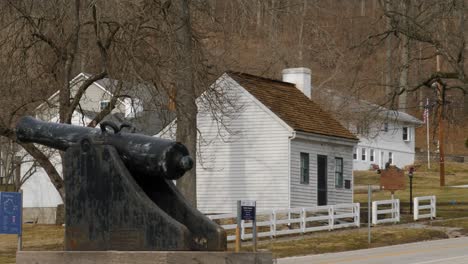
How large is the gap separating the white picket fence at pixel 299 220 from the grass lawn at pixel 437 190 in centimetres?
390

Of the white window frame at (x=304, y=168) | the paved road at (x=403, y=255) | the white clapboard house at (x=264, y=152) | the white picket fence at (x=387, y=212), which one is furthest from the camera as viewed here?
the white window frame at (x=304, y=168)

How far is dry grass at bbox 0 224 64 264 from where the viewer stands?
3075cm

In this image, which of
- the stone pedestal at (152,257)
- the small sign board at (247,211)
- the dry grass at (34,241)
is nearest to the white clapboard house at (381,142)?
the dry grass at (34,241)

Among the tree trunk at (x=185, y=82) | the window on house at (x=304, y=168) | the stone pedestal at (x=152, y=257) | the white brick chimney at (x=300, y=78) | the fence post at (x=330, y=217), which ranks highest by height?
the white brick chimney at (x=300, y=78)

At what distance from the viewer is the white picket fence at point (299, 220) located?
33.0 meters

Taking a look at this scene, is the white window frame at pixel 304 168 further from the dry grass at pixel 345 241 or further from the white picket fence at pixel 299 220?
the dry grass at pixel 345 241

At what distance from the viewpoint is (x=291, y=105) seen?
4150 cm

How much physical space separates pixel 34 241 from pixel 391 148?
5206 centimetres

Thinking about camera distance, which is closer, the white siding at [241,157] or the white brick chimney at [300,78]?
the white siding at [241,157]

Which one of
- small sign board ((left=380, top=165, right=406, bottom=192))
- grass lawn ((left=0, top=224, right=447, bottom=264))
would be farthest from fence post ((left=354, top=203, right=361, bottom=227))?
small sign board ((left=380, top=165, right=406, bottom=192))

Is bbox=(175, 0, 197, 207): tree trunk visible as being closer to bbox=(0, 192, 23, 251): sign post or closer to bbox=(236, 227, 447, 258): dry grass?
bbox=(236, 227, 447, 258): dry grass

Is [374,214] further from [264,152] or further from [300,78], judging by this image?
[300,78]

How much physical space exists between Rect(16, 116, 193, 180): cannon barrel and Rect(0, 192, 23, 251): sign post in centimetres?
775

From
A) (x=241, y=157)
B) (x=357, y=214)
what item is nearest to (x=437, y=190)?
(x=241, y=157)
